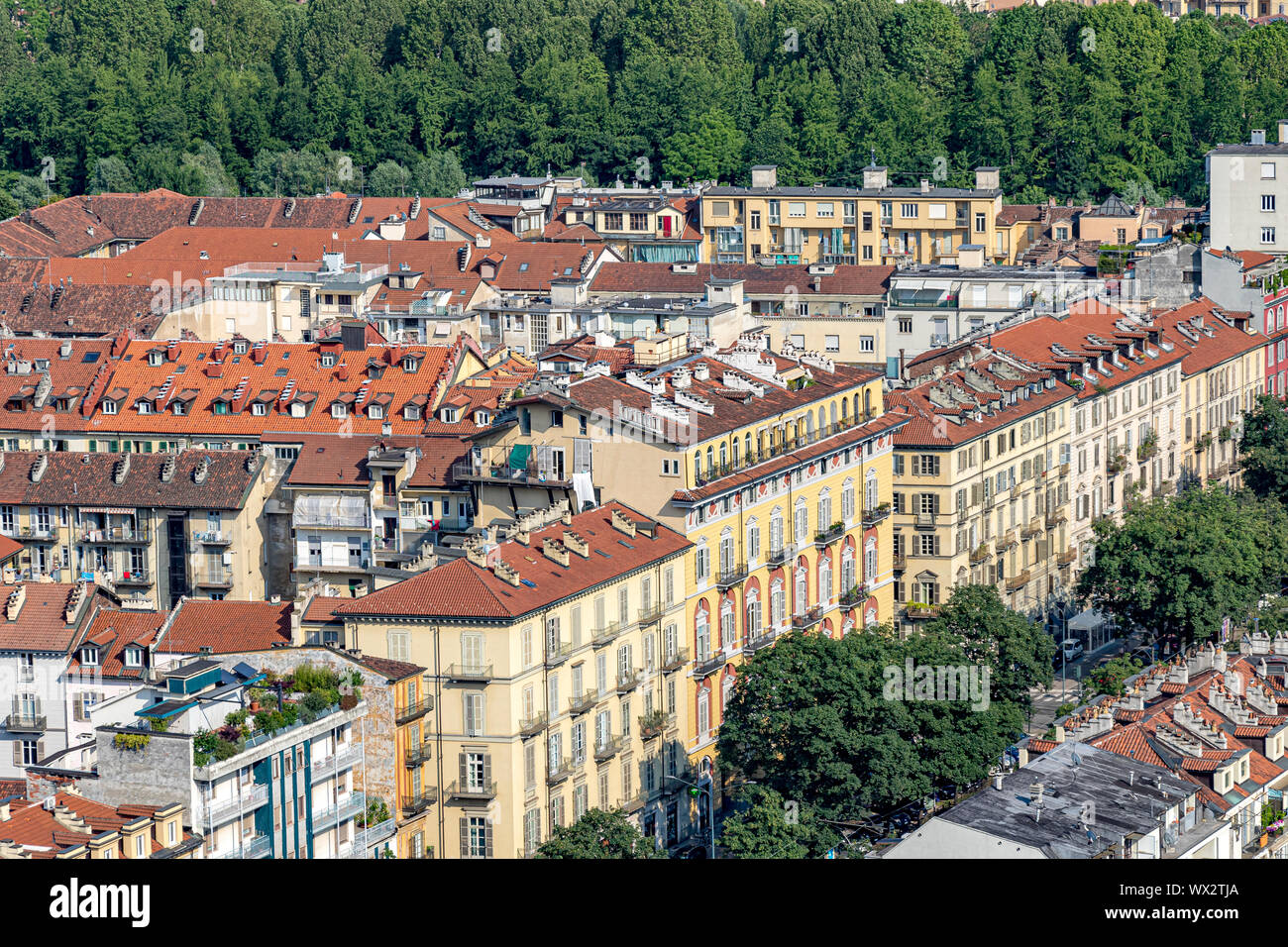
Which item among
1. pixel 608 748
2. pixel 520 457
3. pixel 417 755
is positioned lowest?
pixel 608 748

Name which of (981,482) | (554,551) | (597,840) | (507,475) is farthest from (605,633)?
(981,482)

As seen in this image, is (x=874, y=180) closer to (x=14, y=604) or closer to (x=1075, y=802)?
(x=14, y=604)

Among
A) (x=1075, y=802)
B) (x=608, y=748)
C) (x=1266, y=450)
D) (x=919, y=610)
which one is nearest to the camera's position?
(x=1075, y=802)

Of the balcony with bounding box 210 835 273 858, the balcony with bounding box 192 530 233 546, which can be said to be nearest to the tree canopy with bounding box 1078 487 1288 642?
the balcony with bounding box 192 530 233 546

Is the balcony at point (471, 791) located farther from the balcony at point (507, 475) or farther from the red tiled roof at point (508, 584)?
the balcony at point (507, 475)

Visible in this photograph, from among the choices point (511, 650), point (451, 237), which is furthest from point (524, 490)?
point (451, 237)

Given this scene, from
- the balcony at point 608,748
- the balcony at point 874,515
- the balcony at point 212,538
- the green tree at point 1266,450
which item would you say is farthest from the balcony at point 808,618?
the green tree at point 1266,450

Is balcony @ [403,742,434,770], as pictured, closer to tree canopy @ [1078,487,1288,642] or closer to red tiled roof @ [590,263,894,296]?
tree canopy @ [1078,487,1288,642]

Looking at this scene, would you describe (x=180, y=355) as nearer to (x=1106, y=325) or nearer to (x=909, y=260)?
(x=1106, y=325)
